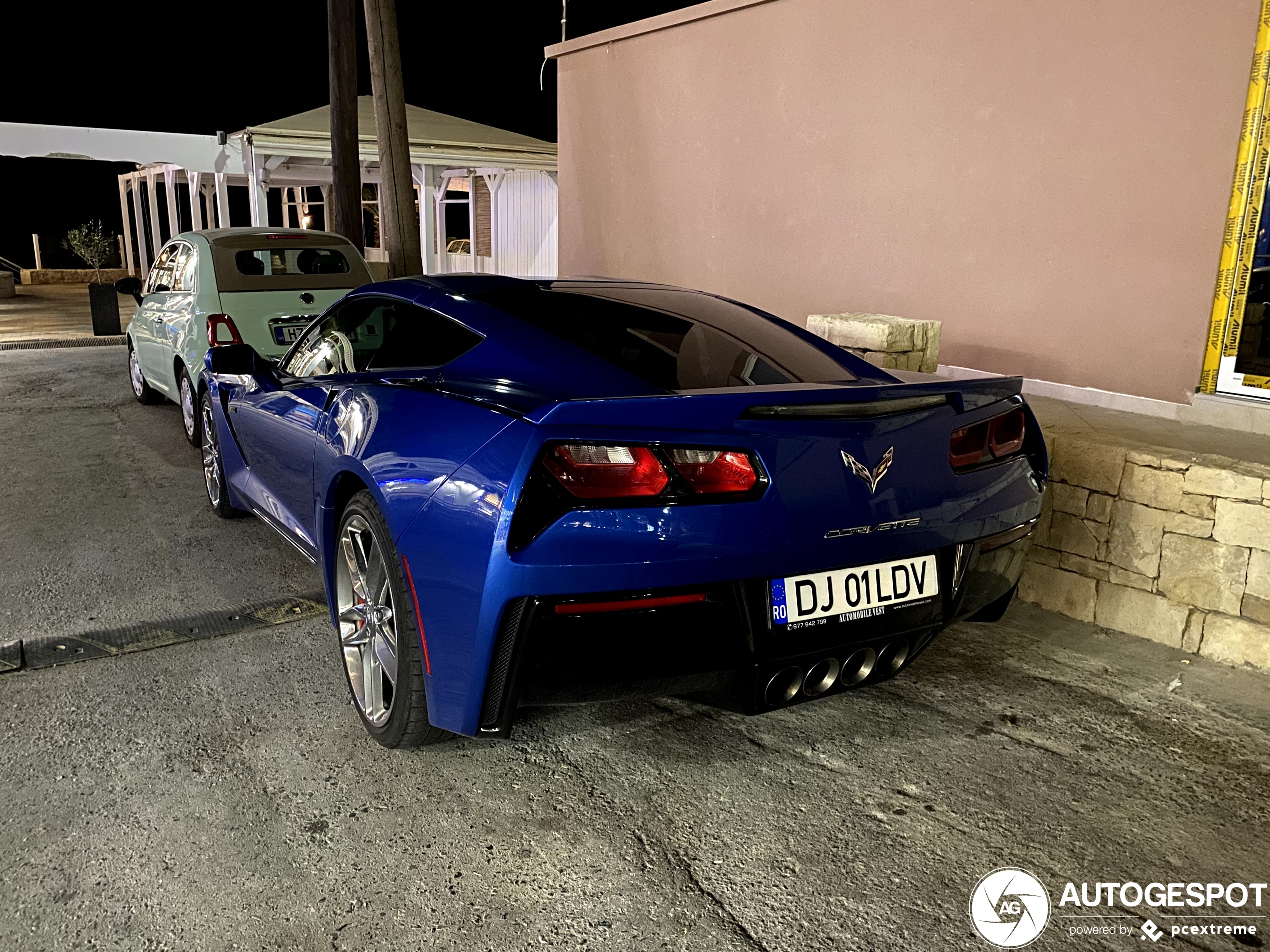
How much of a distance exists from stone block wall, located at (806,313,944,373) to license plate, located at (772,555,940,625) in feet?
10.6

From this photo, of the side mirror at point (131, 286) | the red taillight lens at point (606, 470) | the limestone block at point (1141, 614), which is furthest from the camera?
the side mirror at point (131, 286)

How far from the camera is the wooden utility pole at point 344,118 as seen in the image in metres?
11.5

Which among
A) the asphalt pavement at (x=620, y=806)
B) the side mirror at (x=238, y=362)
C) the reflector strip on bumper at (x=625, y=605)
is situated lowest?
the asphalt pavement at (x=620, y=806)

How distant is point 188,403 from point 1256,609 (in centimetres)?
646

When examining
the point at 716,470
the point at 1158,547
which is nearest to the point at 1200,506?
the point at 1158,547

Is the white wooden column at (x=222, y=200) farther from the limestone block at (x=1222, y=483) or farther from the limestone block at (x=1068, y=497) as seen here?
the limestone block at (x=1222, y=483)

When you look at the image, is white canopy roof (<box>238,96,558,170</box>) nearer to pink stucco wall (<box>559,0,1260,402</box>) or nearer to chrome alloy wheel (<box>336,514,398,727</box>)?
pink stucco wall (<box>559,0,1260,402</box>)

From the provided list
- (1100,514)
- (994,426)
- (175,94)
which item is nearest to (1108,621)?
(1100,514)

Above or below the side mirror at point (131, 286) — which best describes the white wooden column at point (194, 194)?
above

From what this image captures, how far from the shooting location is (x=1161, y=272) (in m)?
5.64

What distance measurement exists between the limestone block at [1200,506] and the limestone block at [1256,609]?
318 mm

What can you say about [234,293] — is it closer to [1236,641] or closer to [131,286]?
[131,286]

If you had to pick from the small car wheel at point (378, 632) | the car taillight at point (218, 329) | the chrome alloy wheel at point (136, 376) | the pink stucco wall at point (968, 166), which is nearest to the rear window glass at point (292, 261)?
the car taillight at point (218, 329)

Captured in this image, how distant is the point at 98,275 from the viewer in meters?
23.5
